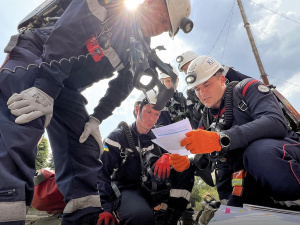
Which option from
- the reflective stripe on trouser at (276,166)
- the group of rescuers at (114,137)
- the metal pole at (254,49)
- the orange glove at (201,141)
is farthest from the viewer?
the metal pole at (254,49)

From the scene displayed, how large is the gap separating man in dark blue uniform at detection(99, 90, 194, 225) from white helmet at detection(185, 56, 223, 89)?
1.00 m

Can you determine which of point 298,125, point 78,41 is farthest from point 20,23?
point 298,125

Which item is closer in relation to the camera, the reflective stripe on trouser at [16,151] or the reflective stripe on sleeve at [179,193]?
the reflective stripe on trouser at [16,151]

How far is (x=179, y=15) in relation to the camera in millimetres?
2004

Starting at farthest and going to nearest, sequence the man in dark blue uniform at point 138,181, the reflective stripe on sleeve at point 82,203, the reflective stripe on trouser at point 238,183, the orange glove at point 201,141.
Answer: the man in dark blue uniform at point 138,181, the reflective stripe on trouser at point 238,183, the orange glove at point 201,141, the reflective stripe on sleeve at point 82,203

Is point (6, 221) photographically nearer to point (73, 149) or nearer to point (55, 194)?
point (73, 149)

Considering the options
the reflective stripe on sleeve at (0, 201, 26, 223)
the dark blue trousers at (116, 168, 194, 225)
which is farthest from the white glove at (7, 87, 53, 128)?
the dark blue trousers at (116, 168, 194, 225)

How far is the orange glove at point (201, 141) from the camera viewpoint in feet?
6.02

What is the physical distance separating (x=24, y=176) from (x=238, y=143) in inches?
63.3

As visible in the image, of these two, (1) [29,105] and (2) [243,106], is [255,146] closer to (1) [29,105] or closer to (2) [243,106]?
(2) [243,106]

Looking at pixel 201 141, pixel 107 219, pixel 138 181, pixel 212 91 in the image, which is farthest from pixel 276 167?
pixel 138 181

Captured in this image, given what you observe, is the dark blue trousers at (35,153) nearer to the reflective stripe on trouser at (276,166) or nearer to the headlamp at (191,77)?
the reflective stripe on trouser at (276,166)

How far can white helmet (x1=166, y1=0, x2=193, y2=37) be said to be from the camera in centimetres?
190

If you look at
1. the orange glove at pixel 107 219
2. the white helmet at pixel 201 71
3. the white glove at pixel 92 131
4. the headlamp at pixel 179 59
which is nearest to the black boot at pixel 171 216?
the orange glove at pixel 107 219
